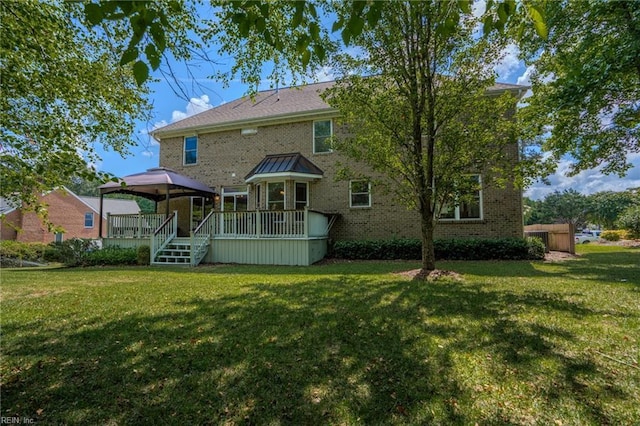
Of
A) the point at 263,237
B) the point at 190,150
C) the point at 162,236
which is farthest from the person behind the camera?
the point at 190,150

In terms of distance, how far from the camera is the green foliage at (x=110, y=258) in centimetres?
1248

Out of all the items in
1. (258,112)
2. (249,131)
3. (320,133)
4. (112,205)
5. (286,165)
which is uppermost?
(258,112)

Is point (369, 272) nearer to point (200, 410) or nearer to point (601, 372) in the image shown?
point (601, 372)

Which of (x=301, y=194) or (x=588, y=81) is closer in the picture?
(x=588, y=81)

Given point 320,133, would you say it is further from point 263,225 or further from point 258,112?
point 263,225

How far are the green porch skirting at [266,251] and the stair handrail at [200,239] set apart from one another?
0.32 metres

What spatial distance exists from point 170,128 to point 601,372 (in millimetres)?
18584

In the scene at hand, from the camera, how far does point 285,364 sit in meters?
3.09

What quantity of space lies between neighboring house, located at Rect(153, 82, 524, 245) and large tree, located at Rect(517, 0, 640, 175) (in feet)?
5.12

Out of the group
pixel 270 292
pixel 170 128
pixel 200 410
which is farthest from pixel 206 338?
pixel 170 128

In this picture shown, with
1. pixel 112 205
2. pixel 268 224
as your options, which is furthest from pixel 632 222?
pixel 112 205

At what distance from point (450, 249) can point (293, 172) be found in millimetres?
6787

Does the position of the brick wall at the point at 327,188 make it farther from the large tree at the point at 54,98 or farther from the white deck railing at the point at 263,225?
the large tree at the point at 54,98

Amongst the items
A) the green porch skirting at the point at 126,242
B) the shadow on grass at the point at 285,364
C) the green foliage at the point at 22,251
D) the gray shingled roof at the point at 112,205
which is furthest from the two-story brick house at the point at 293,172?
the gray shingled roof at the point at 112,205
